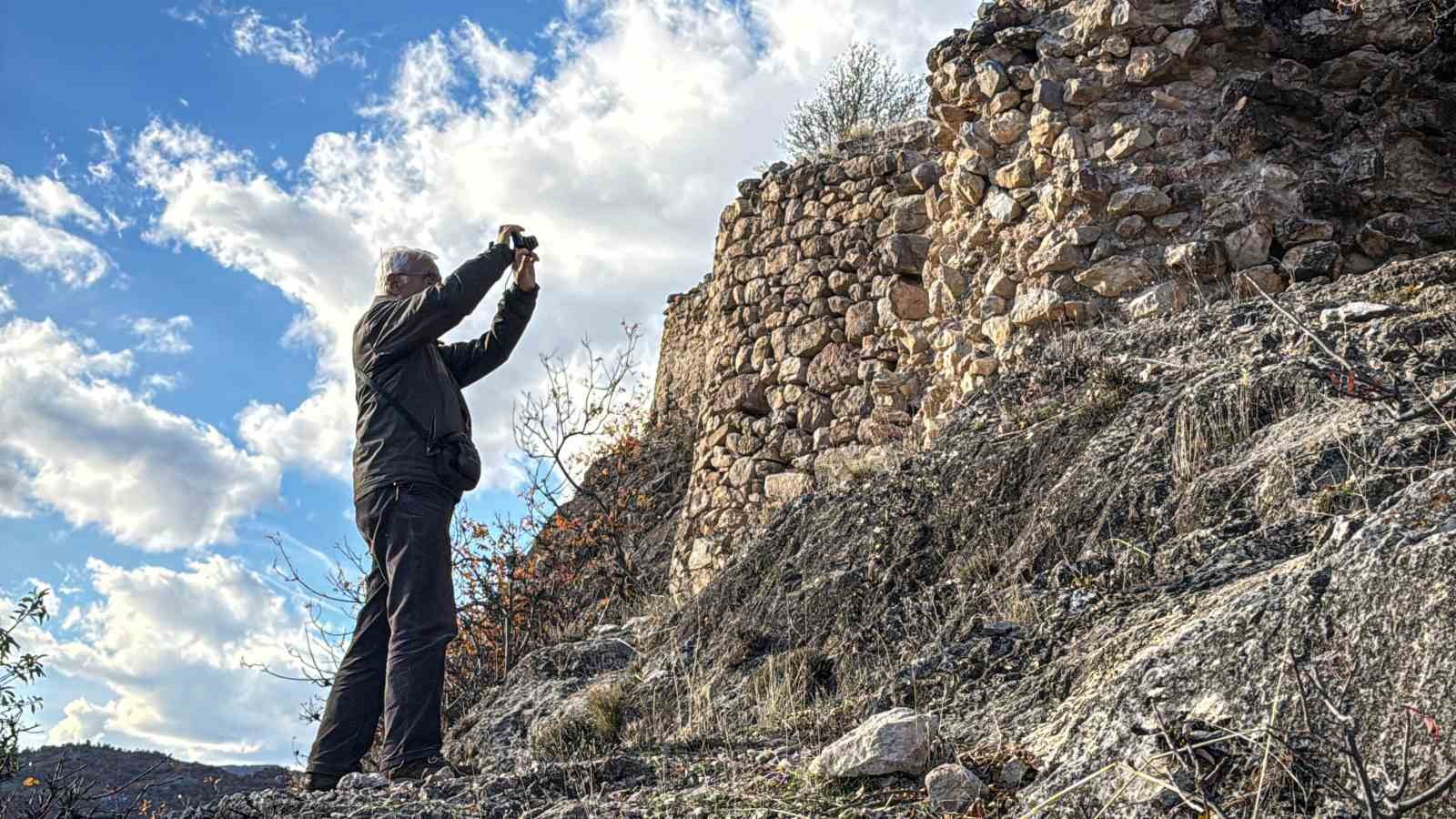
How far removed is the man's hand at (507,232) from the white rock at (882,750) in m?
2.55

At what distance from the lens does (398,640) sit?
13.6 feet

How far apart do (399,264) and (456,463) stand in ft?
3.07

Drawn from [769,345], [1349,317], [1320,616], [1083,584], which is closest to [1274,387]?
[1349,317]

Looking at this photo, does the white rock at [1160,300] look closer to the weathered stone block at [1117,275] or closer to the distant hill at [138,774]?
the weathered stone block at [1117,275]

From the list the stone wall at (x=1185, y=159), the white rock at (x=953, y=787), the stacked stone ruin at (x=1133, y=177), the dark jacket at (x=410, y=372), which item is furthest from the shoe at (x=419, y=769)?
the stone wall at (x=1185, y=159)

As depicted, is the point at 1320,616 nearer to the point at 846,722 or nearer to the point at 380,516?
the point at 846,722

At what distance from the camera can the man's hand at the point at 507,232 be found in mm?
4754

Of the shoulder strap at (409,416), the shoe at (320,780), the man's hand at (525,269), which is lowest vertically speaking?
the shoe at (320,780)

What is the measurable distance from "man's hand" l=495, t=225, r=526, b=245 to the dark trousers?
102cm

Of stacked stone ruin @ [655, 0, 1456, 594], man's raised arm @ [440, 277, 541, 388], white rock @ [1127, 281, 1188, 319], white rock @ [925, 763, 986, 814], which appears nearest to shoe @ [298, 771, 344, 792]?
man's raised arm @ [440, 277, 541, 388]

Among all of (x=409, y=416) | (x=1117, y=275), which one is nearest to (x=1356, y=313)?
(x=1117, y=275)

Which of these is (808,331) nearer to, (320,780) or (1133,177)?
(1133,177)

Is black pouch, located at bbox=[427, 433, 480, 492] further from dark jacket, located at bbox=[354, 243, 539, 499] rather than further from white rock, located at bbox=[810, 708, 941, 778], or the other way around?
white rock, located at bbox=[810, 708, 941, 778]

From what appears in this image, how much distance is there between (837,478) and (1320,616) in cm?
462
